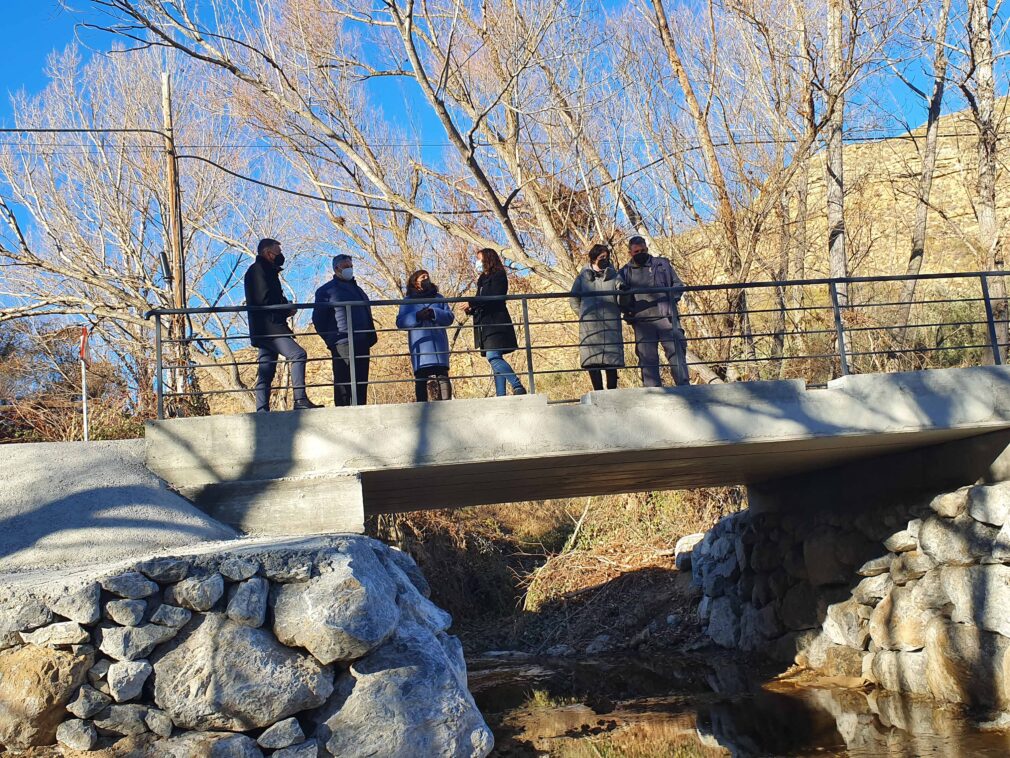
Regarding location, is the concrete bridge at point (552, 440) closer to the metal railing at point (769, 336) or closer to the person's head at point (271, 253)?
the metal railing at point (769, 336)

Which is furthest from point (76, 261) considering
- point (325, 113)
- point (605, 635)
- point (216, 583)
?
point (216, 583)

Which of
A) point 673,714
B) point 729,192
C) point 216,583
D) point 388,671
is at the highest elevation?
point 729,192

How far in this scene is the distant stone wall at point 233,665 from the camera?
554 centimetres

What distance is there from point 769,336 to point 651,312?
246 inches

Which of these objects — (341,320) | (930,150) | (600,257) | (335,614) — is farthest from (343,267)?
(930,150)

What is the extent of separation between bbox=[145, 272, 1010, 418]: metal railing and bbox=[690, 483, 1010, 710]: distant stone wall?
6.55ft

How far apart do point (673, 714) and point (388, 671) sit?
20.7 ft

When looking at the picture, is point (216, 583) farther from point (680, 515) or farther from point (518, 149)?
point (680, 515)

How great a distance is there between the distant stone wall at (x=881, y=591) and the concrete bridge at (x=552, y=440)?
700mm

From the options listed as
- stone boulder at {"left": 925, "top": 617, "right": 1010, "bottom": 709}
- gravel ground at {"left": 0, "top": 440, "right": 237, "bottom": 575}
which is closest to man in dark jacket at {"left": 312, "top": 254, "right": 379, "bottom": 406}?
gravel ground at {"left": 0, "top": 440, "right": 237, "bottom": 575}

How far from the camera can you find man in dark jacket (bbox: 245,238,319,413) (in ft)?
31.0

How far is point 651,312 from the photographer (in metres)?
10.4

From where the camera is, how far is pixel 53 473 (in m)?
7.97

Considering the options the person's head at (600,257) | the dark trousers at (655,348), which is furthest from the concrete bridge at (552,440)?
the person's head at (600,257)
